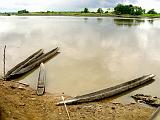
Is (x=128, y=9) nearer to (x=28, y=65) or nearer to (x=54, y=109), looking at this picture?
(x=28, y=65)

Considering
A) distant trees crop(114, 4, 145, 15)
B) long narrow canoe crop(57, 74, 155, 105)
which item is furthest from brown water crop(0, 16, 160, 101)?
distant trees crop(114, 4, 145, 15)

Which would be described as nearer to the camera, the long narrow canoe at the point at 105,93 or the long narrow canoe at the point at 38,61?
the long narrow canoe at the point at 105,93

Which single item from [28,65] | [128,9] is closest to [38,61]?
[28,65]

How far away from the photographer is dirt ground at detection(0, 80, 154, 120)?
1175 centimetres

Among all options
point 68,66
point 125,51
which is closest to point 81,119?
point 68,66

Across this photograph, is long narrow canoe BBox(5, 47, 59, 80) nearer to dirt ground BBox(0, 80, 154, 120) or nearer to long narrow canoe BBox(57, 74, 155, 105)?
dirt ground BBox(0, 80, 154, 120)

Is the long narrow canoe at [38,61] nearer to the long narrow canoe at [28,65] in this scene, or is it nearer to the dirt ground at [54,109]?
the long narrow canoe at [28,65]

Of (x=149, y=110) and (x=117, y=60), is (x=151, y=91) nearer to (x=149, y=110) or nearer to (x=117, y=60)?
(x=149, y=110)

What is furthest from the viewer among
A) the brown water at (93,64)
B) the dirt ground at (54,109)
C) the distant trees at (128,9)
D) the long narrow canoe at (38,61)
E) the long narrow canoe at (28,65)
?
the distant trees at (128,9)

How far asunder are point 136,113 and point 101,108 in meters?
1.62

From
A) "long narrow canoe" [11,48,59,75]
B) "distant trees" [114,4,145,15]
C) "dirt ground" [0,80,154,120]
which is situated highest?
"distant trees" [114,4,145,15]

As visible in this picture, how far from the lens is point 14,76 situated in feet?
62.6

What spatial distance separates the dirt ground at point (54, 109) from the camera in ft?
38.5

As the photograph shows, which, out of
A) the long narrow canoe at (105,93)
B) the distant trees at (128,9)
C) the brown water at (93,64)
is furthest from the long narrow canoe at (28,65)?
the distant trees at (128,9)
